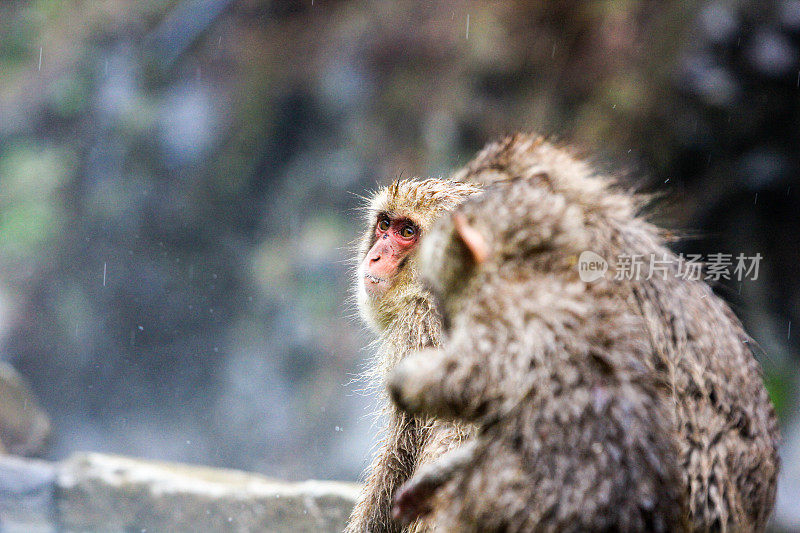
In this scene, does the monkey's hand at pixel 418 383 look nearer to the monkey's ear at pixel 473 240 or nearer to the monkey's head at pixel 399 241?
the monkey's ear at pixel 473 240

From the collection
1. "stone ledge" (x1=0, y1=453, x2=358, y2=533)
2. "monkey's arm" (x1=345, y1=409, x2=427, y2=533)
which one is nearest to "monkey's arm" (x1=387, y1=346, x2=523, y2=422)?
"monkey's arm" (x1=345, y1=409, x2=427, y2=533)

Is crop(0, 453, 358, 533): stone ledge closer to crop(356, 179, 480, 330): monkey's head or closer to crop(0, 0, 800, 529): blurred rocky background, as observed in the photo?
crop(356, 179, 480, 330): monkey's head

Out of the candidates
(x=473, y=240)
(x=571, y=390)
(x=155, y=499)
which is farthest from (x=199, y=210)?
(x=571, y=390)

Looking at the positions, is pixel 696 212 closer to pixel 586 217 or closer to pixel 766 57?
pixel 766 57

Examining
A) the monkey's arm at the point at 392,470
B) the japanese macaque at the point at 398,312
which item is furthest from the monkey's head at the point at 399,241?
the monkey's arm at the point at 392,470

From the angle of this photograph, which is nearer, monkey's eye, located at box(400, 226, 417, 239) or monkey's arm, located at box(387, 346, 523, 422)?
monkey's arm, located at box(387, 346, 523, 422)

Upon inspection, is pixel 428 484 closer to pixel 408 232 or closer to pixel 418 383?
pixel 418 383
